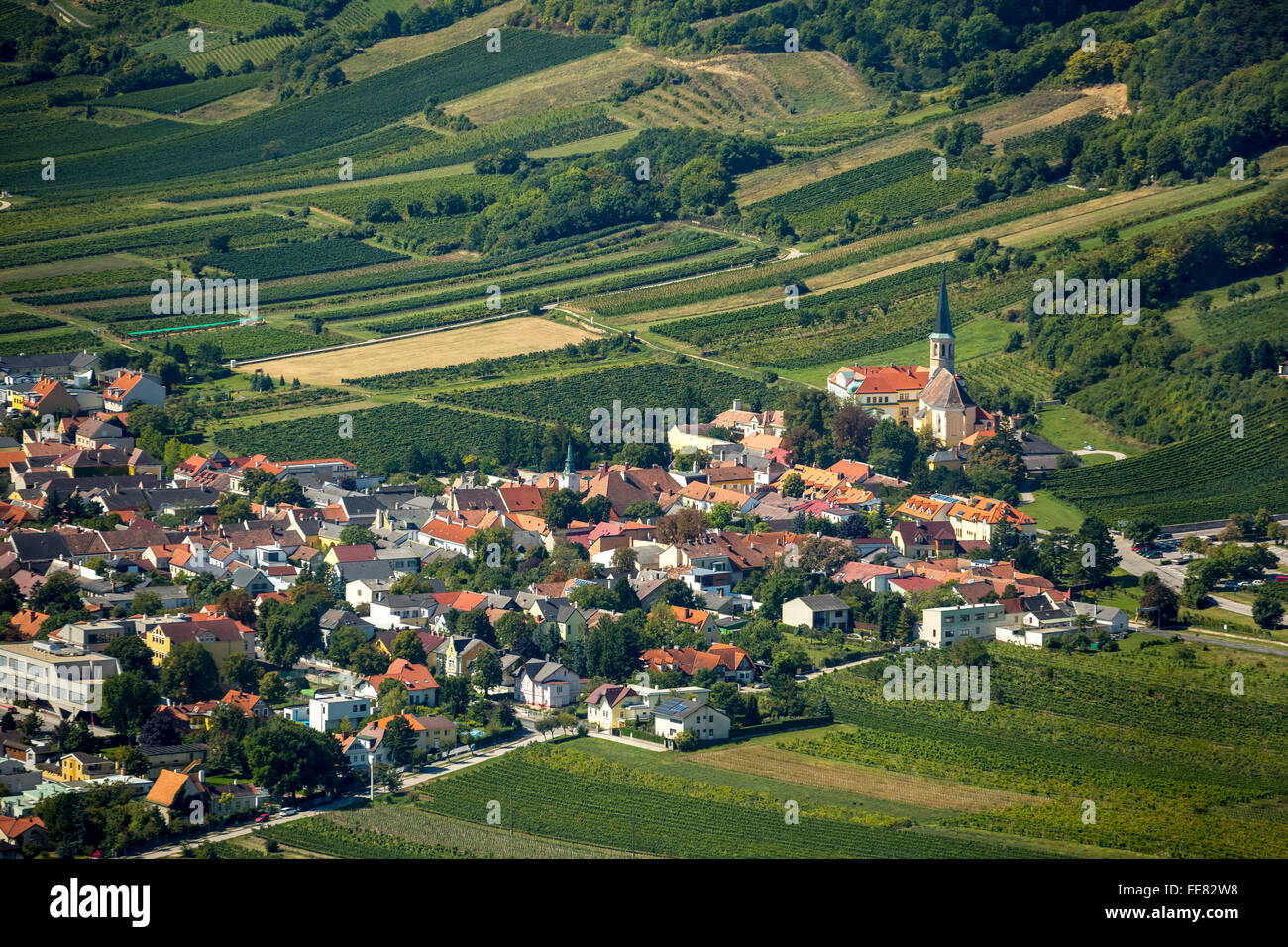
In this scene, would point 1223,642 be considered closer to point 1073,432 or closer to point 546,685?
point 546,685

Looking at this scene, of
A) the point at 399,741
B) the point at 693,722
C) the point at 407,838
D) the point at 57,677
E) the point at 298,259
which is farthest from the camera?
the point at 298,259

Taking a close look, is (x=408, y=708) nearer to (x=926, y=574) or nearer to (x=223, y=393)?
(x=926, y=574)

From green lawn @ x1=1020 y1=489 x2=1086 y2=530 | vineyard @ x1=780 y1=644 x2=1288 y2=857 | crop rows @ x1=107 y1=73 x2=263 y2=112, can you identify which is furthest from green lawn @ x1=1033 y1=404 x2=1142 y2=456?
crop rows @ x1=107 y1=73 x2=263 y2=112

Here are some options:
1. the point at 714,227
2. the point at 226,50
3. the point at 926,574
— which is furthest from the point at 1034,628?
the point at 226,50

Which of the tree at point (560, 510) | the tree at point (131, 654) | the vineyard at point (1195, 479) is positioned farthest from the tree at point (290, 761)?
the vineyard at point (1195, 479)

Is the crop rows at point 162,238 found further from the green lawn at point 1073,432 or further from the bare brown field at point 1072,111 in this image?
the green lawn at point 1073,432

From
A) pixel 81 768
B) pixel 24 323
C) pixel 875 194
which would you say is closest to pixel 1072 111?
pixel 875 194

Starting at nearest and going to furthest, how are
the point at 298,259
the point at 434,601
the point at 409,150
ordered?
the point at 434,601
the point at 298,259
the point at 409,150
